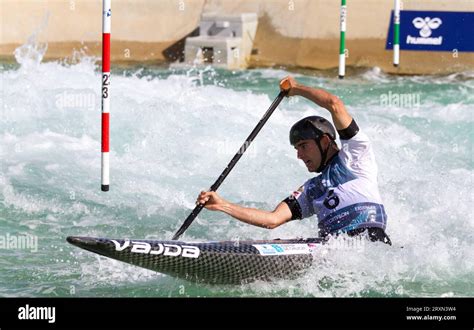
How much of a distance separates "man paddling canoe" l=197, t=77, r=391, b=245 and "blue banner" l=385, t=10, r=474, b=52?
930cm

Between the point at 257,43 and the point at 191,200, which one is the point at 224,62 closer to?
the point at 257,43

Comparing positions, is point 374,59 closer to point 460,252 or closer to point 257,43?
point 257,43

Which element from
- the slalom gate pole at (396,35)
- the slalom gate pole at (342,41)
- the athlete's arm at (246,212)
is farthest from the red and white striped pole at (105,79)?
the slalom gate pole at (396,35)

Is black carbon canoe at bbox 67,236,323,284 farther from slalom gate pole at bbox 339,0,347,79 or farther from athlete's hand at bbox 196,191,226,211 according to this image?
slalom gate pole at bbox 339,0,347,79

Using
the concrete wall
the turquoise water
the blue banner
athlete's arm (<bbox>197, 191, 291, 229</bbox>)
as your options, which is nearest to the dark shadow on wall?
the concrete wall

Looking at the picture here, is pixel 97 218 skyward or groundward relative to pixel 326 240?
groundward

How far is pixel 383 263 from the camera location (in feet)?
18.4

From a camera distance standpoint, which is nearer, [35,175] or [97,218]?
[97,218]

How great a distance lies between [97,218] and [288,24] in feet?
26.8

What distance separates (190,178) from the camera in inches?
335

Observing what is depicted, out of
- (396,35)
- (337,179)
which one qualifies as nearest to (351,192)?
(337,179)

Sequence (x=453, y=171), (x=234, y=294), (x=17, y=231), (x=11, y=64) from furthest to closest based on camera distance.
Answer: (x=11, y=64), (x=453, y=171), (x=17, y=231), (x=234, y=294)
